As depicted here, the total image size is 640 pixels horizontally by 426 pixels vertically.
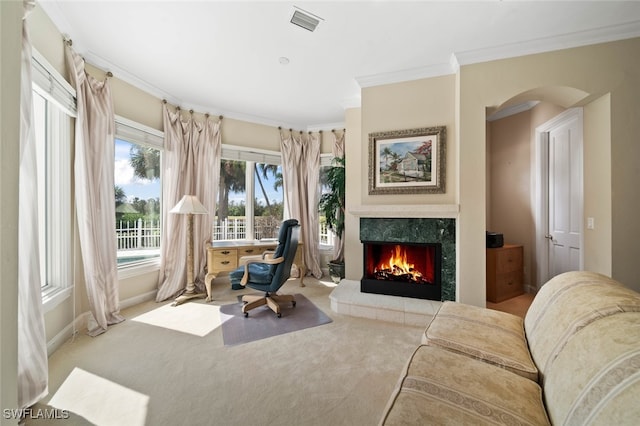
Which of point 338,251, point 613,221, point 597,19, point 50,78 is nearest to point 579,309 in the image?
point 613,221

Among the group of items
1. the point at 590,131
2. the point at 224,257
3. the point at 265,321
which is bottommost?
the point at 265,321

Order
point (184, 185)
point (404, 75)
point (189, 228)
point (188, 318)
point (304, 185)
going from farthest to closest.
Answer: point (304, 185) < point (184, 185) < point (189, 228) < point (404, 75) < point (188, 318)

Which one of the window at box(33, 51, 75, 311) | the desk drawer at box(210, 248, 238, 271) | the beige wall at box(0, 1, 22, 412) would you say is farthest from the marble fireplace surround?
the window at box(33, 51, 75, 311)

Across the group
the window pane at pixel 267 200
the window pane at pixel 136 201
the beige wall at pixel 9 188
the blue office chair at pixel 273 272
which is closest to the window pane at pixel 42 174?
the window pane at pixel 136 201

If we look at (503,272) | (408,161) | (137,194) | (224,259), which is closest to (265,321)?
(224,259)

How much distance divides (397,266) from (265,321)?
1747mm

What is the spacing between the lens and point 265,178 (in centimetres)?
464

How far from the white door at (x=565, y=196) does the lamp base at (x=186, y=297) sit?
4.58m

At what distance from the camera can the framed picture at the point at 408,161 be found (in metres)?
2.93

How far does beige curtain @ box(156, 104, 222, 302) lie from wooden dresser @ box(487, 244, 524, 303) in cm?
401

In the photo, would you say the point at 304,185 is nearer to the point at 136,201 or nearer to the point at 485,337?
the point at 136,201

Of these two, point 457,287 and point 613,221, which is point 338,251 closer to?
point 457,287

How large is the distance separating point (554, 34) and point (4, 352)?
4049 millimetres

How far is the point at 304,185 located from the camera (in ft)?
15.3
